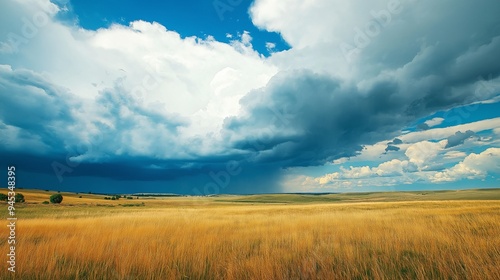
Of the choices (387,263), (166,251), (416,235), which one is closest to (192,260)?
(166,251)

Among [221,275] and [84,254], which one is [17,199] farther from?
[221,275]

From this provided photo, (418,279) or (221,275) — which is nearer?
(418,279)

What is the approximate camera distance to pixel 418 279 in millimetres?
5602

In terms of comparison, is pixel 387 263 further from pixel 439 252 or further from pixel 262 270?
pixel 262 270

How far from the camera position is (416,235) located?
10547 millimetres

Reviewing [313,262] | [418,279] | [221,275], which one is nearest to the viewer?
[418,279]

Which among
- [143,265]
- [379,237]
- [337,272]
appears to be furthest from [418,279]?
[143,265]

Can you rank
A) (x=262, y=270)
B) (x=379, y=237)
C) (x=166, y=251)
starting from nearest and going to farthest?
(x=262, y=270) → (x=166, y=251) → (x=379, y=237)

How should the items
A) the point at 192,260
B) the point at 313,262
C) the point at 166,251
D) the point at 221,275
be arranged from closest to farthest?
the point at 221,275 < the point at 313,262 < the point at 192,260 < the point at 166,251

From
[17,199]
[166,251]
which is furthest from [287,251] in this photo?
[17,199]

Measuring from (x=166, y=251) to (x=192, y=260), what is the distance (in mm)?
1196

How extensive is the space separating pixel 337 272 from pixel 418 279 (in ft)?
5.33

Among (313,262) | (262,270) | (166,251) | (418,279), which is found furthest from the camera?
(166,251)

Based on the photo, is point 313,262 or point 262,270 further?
point 313,262
